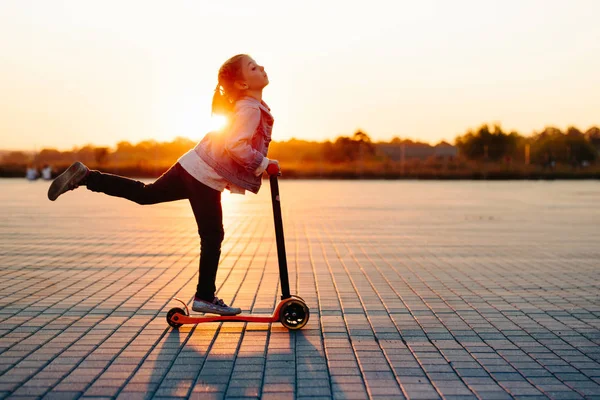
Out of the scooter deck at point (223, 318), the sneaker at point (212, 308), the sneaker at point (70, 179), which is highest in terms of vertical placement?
the sneaker at point (70, 179)

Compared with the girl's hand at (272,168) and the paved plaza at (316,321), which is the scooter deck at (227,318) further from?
the girl's hand at (272,168)

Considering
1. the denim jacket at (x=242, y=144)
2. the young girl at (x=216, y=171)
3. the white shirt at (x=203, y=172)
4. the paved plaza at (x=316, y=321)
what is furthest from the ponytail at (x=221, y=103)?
the paved plaza at (x=316, y=321)

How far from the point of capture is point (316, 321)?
16.1ft

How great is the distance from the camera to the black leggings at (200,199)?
4.61m

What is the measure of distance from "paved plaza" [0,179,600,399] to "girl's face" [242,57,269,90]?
1.52 metres

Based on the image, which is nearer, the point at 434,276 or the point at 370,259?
the point at 434,276

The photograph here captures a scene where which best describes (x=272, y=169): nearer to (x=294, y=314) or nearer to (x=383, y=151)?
(x=294, y=314)

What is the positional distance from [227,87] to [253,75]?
0.19m

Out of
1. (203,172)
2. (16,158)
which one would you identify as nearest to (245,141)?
(203,172)

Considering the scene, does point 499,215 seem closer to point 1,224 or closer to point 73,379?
point 1,224

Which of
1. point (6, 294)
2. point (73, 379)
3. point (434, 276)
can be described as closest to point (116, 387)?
point (73, 379)

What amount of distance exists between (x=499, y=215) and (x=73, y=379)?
13435mm

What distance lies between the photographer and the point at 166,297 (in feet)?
19.0

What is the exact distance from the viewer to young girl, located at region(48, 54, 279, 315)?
4445mm
